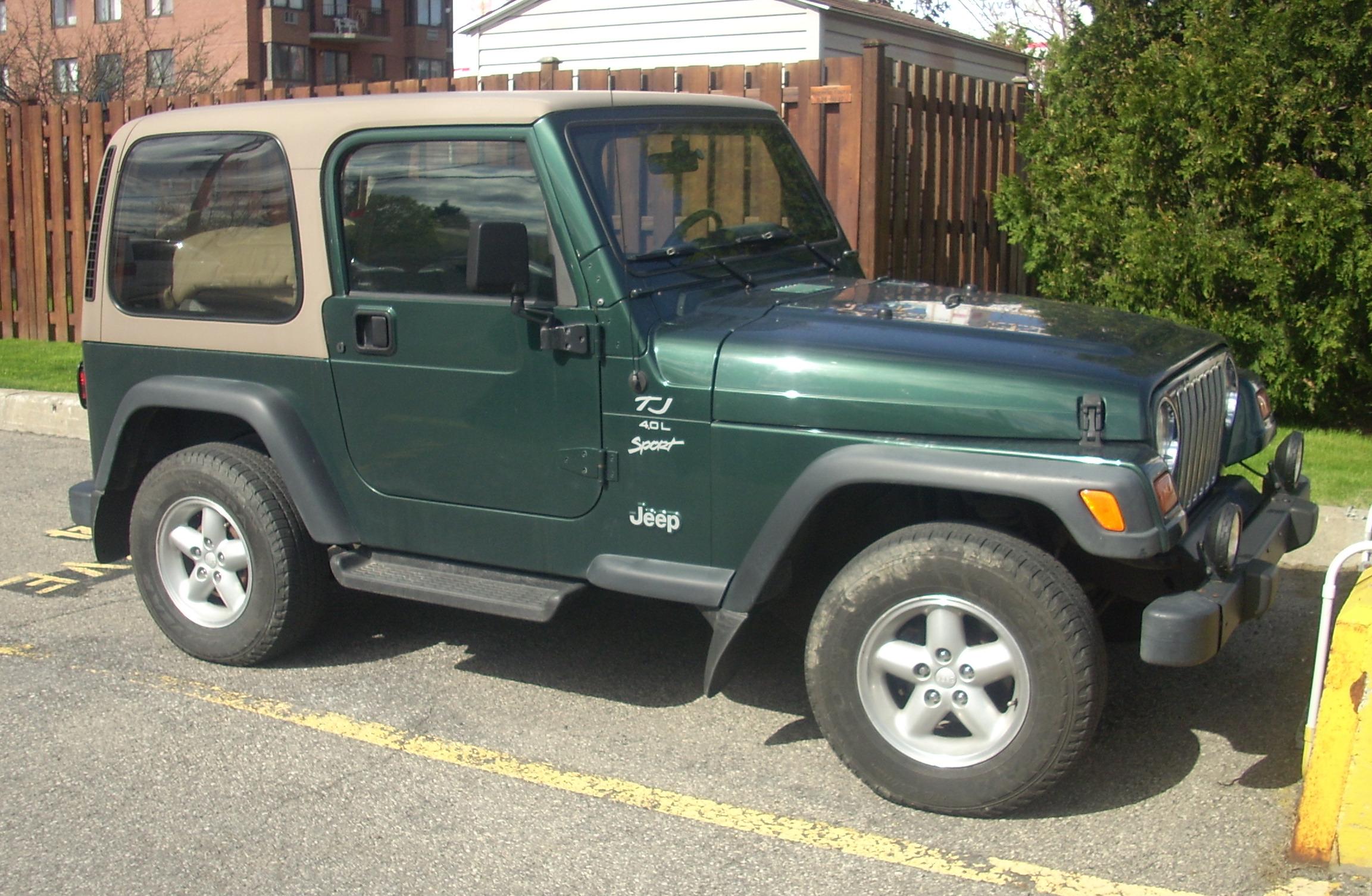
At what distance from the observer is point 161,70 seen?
74.8 ft

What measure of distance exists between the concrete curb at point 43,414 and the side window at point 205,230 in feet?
14.3

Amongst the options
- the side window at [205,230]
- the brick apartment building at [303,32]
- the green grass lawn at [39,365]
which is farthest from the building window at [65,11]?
the side window at [205,230]

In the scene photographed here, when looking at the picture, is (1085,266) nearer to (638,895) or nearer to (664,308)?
(664,308)

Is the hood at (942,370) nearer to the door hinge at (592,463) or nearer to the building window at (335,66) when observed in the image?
the door hinge at (592,463)

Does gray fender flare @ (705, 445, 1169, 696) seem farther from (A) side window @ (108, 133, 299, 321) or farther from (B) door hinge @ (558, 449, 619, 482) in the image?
(A) side window @ (108, 133, 299, 321)

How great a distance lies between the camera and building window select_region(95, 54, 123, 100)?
65.4ft

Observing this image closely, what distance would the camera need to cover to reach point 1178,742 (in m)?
4.20

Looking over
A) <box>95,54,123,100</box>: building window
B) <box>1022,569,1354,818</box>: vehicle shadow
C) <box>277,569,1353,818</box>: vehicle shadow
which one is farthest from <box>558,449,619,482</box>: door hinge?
<box>95,54,123,100</box>: building window

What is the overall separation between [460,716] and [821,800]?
4.25ft

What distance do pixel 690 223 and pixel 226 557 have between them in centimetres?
202

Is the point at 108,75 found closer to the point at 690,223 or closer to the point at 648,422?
the point at 690,223

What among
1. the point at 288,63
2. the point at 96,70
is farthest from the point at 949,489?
the point at 288,63

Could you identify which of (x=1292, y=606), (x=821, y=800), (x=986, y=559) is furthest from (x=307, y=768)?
(x=1292, y=606)

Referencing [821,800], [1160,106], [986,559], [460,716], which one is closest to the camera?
[986,559]
